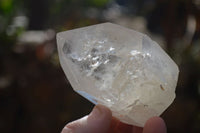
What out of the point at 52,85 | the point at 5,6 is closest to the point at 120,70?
the point at 52,85

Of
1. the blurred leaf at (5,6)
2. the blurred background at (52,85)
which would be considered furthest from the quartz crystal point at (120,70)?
the blurred leaf at (5,6)

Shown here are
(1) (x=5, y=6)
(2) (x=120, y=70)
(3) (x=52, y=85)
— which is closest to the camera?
(2) (x=120, y=70)

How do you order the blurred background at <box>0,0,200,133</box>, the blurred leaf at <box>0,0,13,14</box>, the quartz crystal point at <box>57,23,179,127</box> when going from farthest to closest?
the blurred leaf at <box>0,0,13,14</box> → the blurred background at <box>0,0,200,133</box> → the quartz crystal point at <box>57,23,179,127</box>

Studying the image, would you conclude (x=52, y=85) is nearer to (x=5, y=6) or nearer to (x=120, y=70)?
(x=120, y=70)

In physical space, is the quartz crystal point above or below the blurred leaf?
above

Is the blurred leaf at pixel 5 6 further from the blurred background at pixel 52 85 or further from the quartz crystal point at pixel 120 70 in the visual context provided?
the quartz crystal point at pixel 120 70

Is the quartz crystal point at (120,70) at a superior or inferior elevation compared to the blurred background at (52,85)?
superior

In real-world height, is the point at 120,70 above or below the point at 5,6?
above

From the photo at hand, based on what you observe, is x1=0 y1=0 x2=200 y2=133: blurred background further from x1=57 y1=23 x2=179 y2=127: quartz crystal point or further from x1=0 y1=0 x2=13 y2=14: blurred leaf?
x1=57 y1=23 x2=179 y2=127: quartz crystal point

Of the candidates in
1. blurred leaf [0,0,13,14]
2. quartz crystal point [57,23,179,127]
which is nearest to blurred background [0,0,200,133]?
blurred leaf [0,0,13,14]
